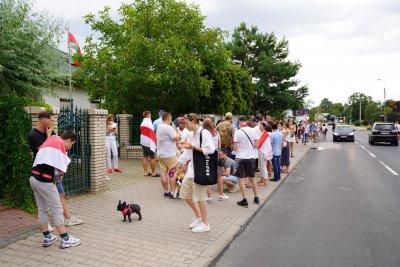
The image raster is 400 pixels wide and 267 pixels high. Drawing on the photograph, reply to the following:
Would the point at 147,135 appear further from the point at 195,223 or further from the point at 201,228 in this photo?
the point at 201,228

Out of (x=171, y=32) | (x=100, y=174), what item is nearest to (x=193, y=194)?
(x=100, y=174)

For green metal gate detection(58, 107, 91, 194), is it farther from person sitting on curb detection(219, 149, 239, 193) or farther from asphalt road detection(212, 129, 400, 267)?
asphalt road detection(212, 129, 400, 267)

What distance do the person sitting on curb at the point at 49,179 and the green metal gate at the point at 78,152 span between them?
3.08 metres

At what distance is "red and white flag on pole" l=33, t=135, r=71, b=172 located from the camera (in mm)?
4871

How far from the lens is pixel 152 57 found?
15.4 m

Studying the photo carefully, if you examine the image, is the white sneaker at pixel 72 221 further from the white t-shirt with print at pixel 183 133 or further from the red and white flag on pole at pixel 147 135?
the red and white flag on pole at pixel 147 135

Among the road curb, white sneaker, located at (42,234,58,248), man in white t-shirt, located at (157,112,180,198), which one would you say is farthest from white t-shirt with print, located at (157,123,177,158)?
white sneaker, located at (42,234,58,248)

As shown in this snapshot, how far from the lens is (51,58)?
10844 millimetres

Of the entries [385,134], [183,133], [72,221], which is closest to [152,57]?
[183,133]

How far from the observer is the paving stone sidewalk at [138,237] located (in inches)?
186

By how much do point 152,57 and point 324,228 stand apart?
35.6ft

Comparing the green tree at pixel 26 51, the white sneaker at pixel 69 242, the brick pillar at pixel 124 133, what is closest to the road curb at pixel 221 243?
the white sneaker at pixel 69 242

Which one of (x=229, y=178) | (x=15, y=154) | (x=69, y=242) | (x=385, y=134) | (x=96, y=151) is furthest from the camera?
(x=385, y=134)

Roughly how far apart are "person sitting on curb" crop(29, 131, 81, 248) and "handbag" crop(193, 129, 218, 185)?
1819 millimetres
